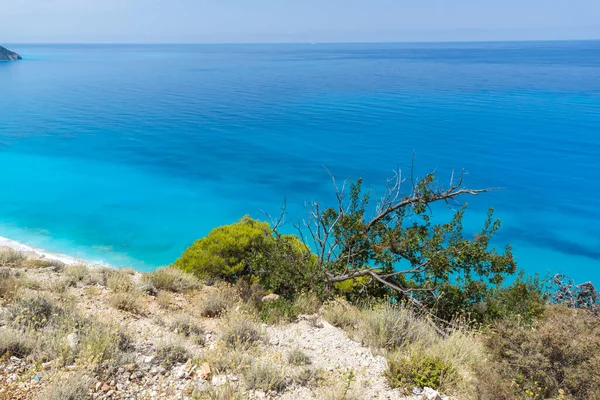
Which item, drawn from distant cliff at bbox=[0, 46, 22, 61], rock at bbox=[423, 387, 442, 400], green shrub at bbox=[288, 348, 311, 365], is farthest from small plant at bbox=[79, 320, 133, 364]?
distant cliff at bbox=[0, 46, 22, 61]

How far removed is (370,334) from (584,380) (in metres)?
2.51

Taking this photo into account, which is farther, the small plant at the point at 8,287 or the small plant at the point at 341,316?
the small plant at the point at 341,316

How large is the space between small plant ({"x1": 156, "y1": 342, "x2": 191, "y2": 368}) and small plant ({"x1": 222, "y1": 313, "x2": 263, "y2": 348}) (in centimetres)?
60

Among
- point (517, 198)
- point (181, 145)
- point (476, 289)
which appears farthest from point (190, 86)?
point (476, 289)

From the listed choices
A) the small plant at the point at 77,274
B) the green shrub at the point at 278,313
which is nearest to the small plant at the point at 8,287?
the small plant at the point at 77,274

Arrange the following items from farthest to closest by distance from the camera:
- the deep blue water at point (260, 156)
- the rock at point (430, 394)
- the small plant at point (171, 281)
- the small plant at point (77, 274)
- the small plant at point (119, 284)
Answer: the deep blue water at point (260, 156) < the small plant at point (171, 281) < the small plant at point (77, 274) < the small plant at point (119, 284) < the rock at point (430, 394)

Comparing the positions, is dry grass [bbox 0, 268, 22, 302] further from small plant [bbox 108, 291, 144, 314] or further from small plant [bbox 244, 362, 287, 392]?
small plant [bbox 244, 362, 287, 392]

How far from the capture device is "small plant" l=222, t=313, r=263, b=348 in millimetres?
5656

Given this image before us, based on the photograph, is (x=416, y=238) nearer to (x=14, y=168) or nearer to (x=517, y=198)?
(x=517, y=198)

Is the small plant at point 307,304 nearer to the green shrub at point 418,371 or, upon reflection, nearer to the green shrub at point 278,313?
the green shrub at point 278,313

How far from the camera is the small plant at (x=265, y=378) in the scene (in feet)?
15.2

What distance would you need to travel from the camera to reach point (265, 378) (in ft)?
15.5

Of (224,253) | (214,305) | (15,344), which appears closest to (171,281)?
(224,253)

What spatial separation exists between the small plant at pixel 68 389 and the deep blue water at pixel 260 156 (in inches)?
521
